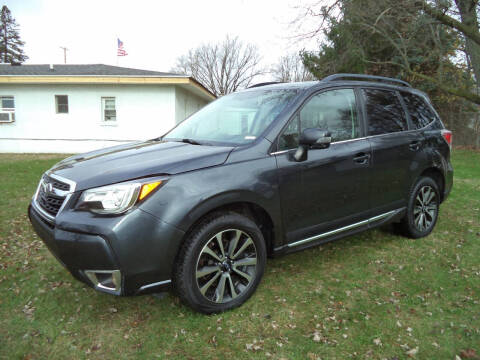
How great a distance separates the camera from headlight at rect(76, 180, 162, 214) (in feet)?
7.61

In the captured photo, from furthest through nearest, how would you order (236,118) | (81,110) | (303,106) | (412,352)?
1. (81,110)
2. (236,118)
3. (303,106)
4. (412,352)

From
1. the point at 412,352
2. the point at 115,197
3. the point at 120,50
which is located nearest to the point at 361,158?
the point at 412,352

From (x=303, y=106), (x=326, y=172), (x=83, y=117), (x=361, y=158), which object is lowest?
(x=326, y=172)

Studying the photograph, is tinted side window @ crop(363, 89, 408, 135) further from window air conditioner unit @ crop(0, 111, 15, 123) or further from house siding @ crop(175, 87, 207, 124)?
window air conditioner unit @ crop(0, 111, 15, 123)

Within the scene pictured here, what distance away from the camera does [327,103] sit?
11.1ft

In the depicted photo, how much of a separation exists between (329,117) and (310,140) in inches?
26.8

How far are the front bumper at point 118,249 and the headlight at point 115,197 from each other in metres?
0.06

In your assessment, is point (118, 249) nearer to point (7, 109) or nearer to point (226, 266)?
point (226, 266)

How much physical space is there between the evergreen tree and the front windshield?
55695 mm

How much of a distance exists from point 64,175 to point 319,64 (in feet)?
62.9

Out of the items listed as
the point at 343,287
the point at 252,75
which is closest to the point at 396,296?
the point at 343,287

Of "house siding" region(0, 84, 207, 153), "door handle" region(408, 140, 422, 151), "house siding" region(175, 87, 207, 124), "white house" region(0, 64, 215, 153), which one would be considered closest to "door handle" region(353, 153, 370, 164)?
"door handle" region(408, 140, 422, 151)

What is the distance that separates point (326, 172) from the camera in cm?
318

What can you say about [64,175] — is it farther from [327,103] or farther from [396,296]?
[396,296]
